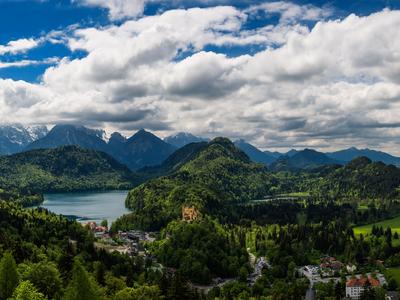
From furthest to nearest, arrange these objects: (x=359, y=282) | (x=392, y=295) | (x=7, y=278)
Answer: (x=359, y=282), (x=392, y=295), (x=7, y=278)

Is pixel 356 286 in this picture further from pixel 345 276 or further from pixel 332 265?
pixel 332 265

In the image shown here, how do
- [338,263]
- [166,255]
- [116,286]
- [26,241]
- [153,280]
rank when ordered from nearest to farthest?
1. [116,286]
2. [153,280]
3. [26,241]
4. [338,263]
5. [166,255]

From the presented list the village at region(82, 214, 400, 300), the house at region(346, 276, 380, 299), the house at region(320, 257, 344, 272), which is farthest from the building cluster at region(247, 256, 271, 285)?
the house at region(346, 276, 380, 299)

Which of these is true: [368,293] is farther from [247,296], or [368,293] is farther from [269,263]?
[269,263]

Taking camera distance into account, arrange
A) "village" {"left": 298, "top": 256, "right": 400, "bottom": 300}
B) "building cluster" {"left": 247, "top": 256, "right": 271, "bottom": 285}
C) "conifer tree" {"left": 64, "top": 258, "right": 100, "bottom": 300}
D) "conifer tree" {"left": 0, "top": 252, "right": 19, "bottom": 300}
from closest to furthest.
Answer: "conifer tree" {"left": 64, "top": 258, "right": 100, "bottom": 300}
"conifer tree" {"left": 0, "top": 252, "right": 19, "bottom": 300}
"village" {"left": 298, "top": 256, "right": 400, "bottom": 300}
"building cluster" {"left": 247, "top": 256, "right": 271, "bottom": 285}

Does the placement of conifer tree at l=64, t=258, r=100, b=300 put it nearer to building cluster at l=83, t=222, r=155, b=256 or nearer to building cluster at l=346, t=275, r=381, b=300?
building cluster at l=346, t=275, r=381, b=300

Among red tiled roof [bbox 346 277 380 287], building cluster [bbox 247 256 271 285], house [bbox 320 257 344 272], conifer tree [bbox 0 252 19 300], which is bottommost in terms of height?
building cluster [bbox 247 256 271 285]

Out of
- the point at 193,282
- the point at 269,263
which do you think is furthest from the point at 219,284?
the point at 269,263

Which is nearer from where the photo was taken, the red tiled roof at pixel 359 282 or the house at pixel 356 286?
the house at pixel 356 286

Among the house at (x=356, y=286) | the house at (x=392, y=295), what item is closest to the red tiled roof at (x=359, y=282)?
the house at (x=356, y=286)

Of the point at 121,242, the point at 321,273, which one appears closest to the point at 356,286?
the point at 321,273

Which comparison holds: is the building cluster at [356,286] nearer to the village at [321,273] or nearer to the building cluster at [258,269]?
the village at [321,273]
